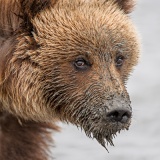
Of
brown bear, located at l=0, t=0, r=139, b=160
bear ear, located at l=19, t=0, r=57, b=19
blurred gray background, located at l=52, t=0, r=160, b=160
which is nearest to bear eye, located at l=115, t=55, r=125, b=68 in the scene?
brown bear, located at l=0, t=0, r=139, b=160

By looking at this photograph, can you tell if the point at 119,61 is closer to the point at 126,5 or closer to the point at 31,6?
the point at 126,5

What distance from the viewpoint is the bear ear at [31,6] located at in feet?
31.2

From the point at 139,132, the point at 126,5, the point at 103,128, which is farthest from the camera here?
the point at 139,132

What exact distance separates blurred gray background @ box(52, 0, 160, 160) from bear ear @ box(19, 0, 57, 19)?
7.64ft

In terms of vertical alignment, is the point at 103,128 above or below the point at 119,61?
below

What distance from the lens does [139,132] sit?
1388 centimetres

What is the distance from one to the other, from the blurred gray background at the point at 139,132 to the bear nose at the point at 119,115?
2.18 m

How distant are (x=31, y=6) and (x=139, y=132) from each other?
477cm

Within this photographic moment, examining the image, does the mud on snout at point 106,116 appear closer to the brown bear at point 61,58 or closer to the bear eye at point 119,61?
the brown bear at point 61,58

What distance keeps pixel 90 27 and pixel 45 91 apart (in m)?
0.77

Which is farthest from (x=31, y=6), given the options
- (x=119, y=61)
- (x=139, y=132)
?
(x=139, y=132)

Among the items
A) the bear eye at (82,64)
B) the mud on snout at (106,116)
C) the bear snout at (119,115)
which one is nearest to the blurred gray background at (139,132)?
the mud on snout at (106,116)

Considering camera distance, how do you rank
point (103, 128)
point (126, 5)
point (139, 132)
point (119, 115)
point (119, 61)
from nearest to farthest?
point (119, 115) < point (103, 128) < point (119, 61) < point (126, 5) < point (139, 132)

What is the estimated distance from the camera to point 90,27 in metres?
9.57
